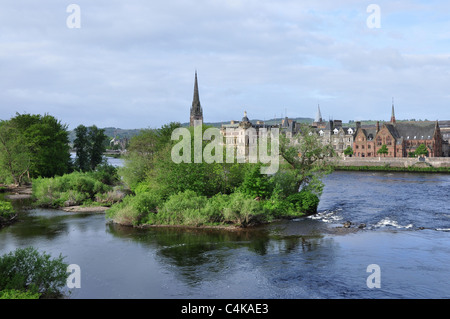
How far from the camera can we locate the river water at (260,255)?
77.1ft

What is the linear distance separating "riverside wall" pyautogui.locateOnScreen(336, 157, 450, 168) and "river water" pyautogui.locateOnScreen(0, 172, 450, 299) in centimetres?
6186

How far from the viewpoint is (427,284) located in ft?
78.8

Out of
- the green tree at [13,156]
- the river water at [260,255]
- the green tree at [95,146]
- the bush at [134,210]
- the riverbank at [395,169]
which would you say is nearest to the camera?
the river water at [260,255]

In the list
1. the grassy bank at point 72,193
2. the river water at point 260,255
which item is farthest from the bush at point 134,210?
the grassy bank at point 72,193

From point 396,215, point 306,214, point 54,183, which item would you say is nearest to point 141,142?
point 54,183

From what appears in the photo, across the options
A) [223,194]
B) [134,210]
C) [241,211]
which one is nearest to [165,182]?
[223,194]

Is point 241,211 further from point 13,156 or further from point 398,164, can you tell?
point 398,164

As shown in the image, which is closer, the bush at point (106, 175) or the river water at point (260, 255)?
the river water at point (260, 255)

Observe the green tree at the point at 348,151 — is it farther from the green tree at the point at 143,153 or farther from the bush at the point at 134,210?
the bush at the point at 134,210

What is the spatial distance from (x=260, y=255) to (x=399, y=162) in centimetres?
8940

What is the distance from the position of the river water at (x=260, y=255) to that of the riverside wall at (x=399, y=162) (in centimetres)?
6186

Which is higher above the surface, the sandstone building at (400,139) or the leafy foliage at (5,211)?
the sandstone building at (400,139)

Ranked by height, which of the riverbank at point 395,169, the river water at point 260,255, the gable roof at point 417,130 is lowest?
the river water at point 260,255
